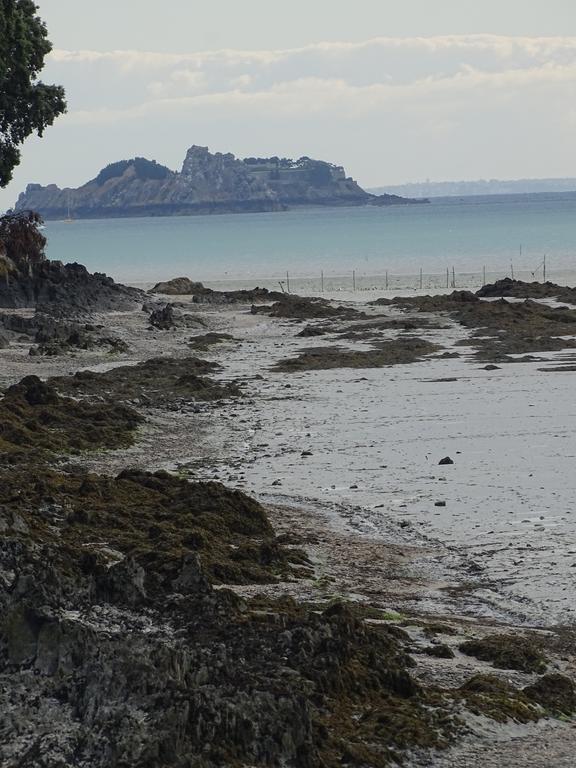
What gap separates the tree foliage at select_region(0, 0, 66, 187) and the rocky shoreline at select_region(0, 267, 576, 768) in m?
12.6

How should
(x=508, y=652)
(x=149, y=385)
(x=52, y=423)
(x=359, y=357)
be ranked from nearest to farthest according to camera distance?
(x=508, y=652) → (x=52, y=423) → (x=149, y=385) → (x=359, y=357)

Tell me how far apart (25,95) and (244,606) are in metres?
29.0

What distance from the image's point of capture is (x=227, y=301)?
59.7 metres

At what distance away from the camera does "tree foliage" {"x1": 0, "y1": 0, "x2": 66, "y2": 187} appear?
3769cm

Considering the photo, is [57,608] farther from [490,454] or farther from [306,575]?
[490,454]

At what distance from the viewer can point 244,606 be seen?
1209cm

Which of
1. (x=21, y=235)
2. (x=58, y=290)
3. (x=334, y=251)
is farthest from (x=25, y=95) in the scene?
(x=334, y=251)

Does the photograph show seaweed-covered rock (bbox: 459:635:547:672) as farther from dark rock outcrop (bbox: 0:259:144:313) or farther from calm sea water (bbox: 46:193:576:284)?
calm sea water (bbox: 46:193:576:284)

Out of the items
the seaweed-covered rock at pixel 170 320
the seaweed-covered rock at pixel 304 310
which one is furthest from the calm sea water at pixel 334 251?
the seaweed-covered rock at pixel 170 320

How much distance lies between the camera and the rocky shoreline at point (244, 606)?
9.33m

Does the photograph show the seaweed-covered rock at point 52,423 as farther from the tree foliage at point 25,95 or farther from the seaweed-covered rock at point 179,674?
the tree foliage at point 25,95

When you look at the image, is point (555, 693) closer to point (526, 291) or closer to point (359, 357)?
point (359, 357)

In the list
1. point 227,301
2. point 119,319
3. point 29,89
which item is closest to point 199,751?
point 29,89

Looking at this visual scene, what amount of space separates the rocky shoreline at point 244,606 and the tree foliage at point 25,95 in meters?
12.6
